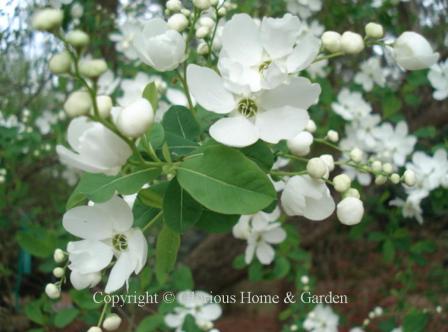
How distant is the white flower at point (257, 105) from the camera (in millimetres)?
792

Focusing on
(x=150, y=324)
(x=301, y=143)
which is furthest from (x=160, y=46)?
(x=150, y=324)

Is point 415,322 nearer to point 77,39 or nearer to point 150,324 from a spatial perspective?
point 150,324

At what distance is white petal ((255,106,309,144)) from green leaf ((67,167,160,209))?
172mm

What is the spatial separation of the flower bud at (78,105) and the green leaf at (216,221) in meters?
0.32

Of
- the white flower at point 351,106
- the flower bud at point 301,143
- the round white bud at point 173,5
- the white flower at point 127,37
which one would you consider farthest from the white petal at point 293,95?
the white flower at point 127,37

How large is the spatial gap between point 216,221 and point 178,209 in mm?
82

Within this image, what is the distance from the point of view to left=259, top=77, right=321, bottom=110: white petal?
80 cm

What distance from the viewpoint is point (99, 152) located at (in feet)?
2.29

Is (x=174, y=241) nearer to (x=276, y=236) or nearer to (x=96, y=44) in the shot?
(x=276, y=236)

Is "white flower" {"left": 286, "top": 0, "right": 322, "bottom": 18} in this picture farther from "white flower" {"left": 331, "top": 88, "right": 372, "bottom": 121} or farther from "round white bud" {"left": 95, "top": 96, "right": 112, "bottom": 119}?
"round white bud" {"left": 95, "top": 96, "right": 112, "bottom": 119}

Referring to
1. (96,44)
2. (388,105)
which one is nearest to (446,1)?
(388,105)

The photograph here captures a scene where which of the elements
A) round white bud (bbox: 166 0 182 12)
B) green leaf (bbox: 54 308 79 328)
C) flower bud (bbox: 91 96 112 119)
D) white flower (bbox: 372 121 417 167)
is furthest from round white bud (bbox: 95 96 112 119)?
white flower (bbox: 372 121 417 167)

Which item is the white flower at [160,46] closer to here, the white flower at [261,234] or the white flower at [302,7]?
the white flower at [261,234]

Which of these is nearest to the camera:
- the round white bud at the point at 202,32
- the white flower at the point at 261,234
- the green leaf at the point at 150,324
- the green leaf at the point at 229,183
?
the green leaf at the point at 229,183
